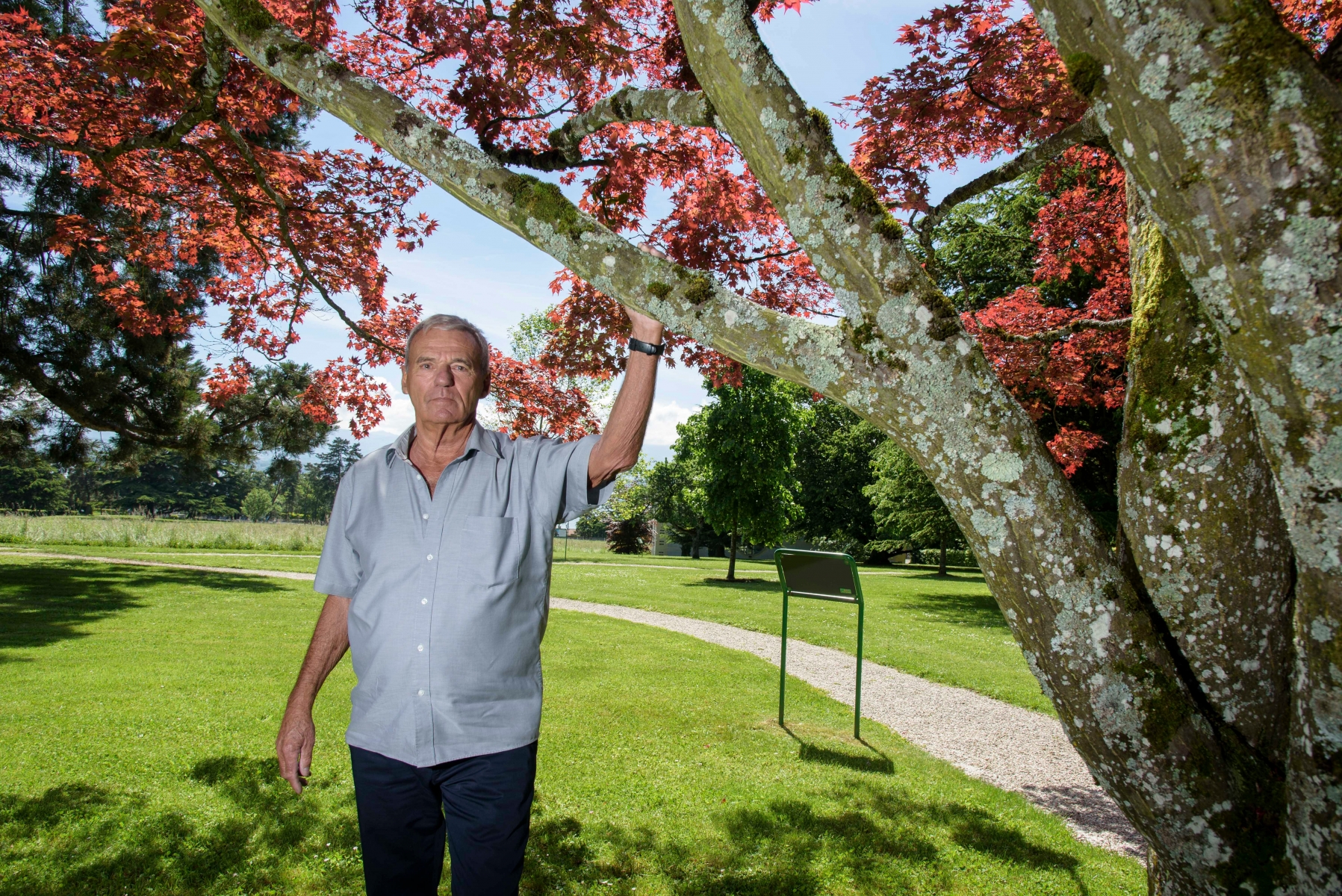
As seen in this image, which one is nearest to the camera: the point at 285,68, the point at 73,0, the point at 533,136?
the point at 285,68

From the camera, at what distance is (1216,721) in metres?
2.07

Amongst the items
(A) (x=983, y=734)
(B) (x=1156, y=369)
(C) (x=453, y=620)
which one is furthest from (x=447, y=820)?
(A) (x=983, y=734)

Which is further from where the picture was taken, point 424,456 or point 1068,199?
point 1068,199

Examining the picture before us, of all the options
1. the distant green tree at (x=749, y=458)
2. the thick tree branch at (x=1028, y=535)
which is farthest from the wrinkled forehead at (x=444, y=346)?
the distant green tree at (x=749, y=458)

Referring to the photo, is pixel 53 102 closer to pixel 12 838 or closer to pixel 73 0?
pixel 12 838

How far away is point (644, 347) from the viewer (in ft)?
7.50

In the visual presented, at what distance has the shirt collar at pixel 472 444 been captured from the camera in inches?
98.9

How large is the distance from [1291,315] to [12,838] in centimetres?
619

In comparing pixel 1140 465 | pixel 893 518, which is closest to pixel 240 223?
pixel 1140 465

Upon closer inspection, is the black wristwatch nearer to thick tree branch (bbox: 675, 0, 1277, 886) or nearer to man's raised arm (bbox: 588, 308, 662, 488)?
man's raised arm (bbox: 588, 308, 662, 488)

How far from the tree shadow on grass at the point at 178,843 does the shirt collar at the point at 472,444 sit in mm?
2632

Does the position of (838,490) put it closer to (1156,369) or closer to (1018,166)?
(1018,166)

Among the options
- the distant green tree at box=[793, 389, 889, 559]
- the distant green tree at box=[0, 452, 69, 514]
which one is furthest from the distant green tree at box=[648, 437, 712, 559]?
the distant green tree at box=[0, 452, 69, 514]

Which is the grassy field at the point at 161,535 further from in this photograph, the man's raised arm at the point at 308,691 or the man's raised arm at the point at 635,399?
the man's raised arm at the point at 635,399
